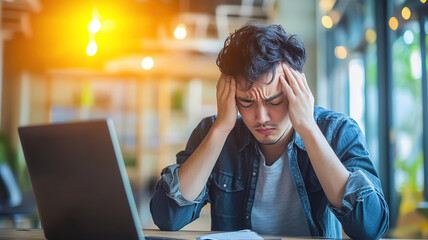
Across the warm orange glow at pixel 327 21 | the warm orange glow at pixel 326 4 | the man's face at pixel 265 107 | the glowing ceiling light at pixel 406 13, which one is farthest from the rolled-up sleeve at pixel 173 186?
the warm orange glow at pixel 327 21

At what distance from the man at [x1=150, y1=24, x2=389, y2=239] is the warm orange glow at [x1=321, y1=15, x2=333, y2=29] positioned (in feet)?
13.9

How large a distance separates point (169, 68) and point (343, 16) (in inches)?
101

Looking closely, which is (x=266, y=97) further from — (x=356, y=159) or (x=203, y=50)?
(x=203, y=50)

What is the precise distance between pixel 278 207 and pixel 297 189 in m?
0.09

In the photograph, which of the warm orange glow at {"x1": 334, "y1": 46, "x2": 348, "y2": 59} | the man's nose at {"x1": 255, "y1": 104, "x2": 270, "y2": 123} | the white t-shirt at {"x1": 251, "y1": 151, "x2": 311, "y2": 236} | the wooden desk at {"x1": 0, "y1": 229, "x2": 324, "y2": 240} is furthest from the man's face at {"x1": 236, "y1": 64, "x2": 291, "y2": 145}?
the warm orange glow at {"x1": 334, "y1": 46, "x2": 348, "y2": 59}

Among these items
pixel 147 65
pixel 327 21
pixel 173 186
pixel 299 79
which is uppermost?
pixel 327 21

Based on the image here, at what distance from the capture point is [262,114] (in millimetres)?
1331

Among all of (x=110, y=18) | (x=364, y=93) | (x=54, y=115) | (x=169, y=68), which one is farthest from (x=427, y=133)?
(x=54, y=115)

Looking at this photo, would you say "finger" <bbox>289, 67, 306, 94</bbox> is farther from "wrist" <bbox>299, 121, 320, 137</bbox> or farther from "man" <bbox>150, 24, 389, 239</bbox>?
"wrist" <bbox>299, 121, 320, 137</bbox>

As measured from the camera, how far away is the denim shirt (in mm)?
1188

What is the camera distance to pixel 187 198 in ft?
4.44

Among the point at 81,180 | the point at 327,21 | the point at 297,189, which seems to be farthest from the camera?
the point at 327,21

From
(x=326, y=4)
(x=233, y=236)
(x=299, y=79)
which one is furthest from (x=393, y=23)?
(x=233, y=236)

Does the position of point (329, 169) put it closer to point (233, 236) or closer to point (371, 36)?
point (233, 236)
